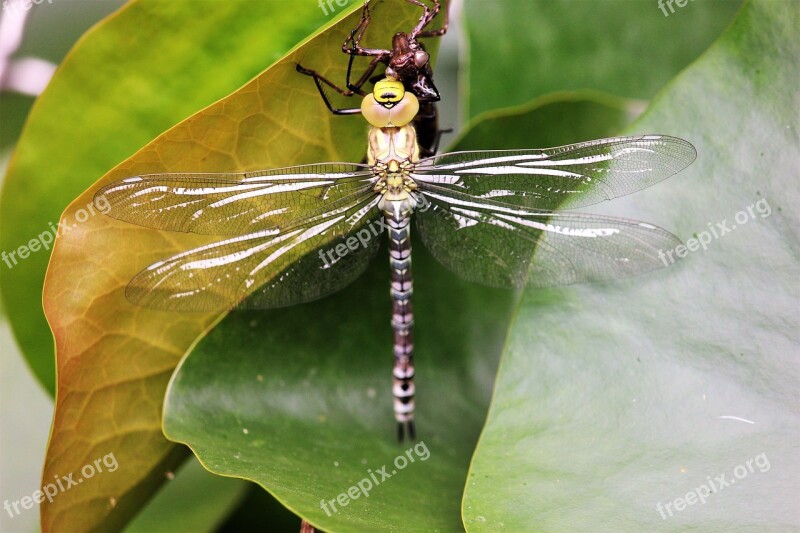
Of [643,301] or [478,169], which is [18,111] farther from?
[643,301]

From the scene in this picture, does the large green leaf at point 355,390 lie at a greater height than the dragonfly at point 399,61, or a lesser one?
lesser

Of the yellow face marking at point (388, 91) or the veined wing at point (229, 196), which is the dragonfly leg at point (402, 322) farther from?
the yellow face marking at point (388, 91)
